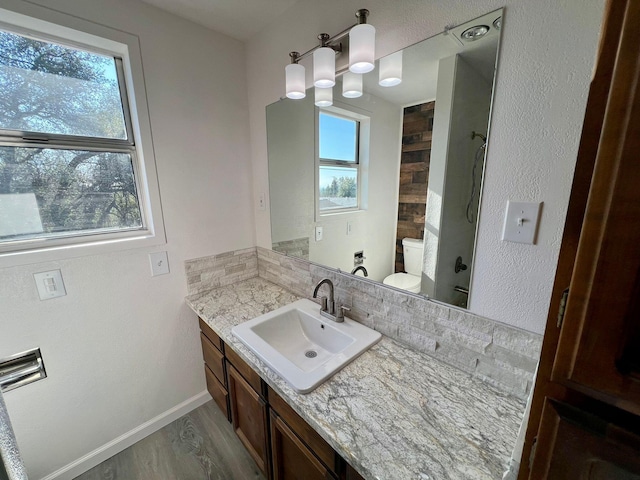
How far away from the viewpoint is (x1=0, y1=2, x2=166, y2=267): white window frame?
1.17 m

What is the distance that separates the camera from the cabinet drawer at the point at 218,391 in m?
1.61

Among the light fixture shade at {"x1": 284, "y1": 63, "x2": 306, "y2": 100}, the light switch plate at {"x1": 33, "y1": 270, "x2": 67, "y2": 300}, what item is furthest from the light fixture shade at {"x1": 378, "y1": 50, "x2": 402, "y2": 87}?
the light switch plate at {"x1": 33, "y1": 270, "x2": 67, "y2": 300}

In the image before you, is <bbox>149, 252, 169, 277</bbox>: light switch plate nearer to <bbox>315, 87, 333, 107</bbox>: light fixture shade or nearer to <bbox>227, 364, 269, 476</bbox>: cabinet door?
<bbox>227, 364, 269, 476</bbox>: cabinet door

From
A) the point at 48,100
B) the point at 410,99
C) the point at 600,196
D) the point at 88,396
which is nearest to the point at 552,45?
the point at 410,99

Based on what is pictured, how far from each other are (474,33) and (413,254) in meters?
0.81

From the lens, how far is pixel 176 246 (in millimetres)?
1652

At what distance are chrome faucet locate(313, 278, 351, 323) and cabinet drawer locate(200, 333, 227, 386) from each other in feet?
2.17

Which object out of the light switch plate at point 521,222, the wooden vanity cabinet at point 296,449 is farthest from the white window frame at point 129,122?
the light switch plate at point 521,222

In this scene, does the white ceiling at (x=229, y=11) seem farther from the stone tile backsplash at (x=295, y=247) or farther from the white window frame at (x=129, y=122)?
the stone tile backsplash at (x=295, y=247)

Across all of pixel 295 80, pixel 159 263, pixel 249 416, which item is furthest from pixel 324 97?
pixel 249 416

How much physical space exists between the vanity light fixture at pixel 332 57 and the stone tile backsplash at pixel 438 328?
37.2 inches

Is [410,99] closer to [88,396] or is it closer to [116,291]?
[116,291]

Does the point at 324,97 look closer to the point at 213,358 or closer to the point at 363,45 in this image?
the point at 363,45

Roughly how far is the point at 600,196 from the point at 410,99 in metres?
0.95
